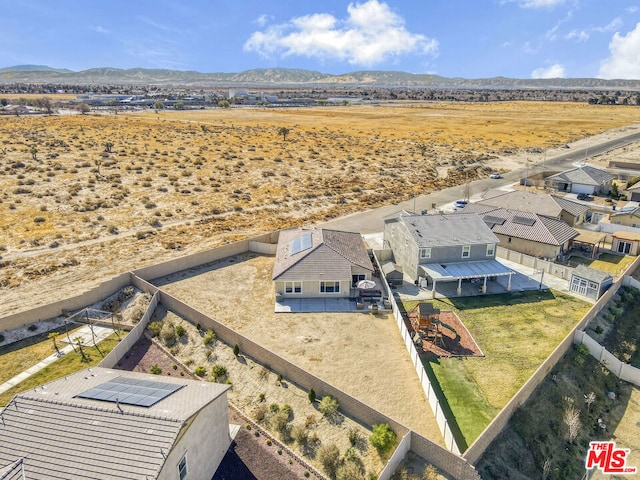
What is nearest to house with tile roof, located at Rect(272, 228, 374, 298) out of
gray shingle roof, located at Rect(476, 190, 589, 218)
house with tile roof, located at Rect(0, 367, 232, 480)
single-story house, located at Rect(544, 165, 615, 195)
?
house with tile roof, located at Rect(0, 367, 232, 480)

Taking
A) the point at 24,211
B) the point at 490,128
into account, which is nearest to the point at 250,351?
the point at 24,211

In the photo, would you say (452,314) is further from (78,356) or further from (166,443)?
(78,356)

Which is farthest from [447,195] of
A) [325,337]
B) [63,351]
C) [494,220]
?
[63,351]

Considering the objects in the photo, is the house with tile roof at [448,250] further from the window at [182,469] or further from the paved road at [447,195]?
the window at [182,469]

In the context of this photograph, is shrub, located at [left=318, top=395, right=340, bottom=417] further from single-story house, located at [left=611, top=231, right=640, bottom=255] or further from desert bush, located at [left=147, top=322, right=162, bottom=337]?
single-story house, located at [left=611, top=231, right=640, bottom=255]

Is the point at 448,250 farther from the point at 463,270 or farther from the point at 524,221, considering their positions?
the point at 524,221

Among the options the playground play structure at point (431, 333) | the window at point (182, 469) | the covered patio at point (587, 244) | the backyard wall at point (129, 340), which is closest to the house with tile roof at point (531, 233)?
the covered patio at point (587, 244)
